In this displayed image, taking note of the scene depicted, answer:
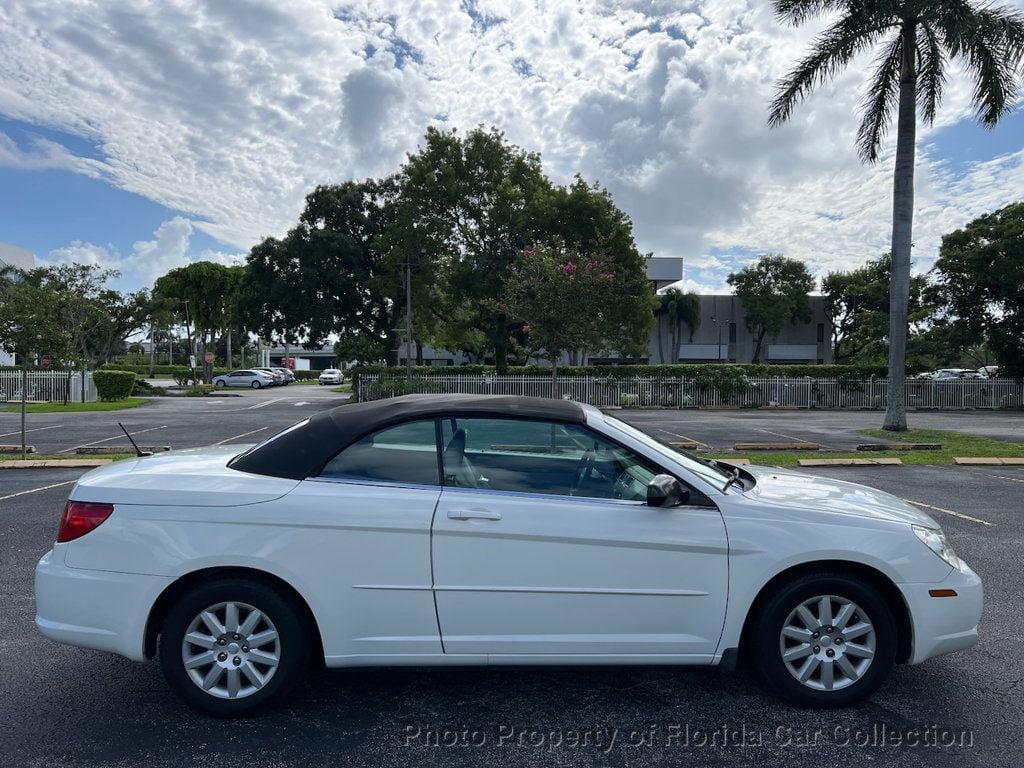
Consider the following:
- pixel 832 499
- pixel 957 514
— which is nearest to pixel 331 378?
pixel 957 514

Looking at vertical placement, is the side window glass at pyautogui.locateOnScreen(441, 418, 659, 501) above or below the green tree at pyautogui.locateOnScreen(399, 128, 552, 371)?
below

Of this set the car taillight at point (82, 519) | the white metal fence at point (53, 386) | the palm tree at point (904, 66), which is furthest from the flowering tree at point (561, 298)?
the white metal fence at point (53, 386)

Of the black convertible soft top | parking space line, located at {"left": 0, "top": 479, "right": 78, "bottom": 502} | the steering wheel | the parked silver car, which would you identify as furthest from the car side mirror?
the parked silver car

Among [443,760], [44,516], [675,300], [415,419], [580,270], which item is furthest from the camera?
[675,300]

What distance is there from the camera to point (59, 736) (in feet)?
10.2

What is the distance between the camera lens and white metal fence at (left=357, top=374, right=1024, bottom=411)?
29.0 meters

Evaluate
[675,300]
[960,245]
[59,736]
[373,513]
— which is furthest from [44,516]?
[675,300]

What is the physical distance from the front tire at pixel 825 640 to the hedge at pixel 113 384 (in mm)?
30698

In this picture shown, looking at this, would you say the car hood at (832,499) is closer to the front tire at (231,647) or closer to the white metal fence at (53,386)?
the front tire at (231,647)

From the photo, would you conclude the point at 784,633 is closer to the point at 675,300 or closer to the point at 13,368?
the point at 13,368

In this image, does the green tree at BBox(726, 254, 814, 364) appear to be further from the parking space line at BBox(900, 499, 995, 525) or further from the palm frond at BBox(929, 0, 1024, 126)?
the parking space line at BBox(900, 499, 995, 525)

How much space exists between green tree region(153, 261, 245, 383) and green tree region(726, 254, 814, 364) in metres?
37.1

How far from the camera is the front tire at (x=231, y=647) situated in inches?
127

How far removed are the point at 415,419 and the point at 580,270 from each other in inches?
554
